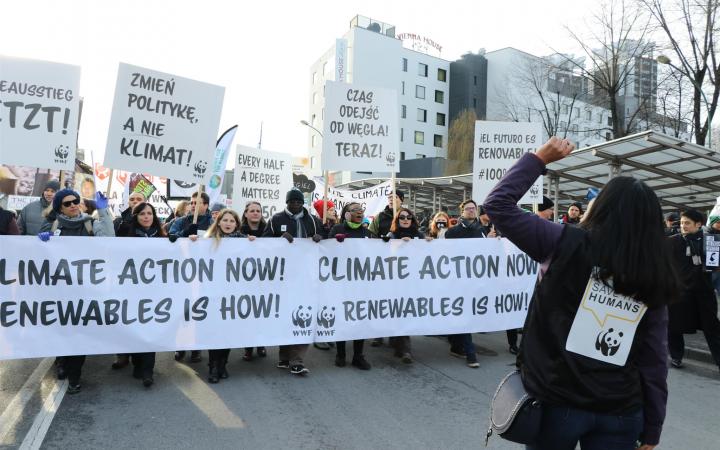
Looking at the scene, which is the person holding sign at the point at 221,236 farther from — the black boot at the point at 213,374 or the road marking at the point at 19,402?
the road marking at the point at 19,402

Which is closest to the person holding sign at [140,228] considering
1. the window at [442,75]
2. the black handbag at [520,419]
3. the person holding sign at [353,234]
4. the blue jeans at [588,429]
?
the person holding sign at [353,234]

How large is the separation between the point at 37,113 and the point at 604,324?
677 cm

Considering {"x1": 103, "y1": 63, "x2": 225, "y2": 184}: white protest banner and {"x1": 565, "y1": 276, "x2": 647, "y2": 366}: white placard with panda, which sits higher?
{"x1": 103, "y1": 63, "x2": 225, "y2": 184}: white protest banner

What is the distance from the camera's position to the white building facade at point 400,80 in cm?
5319

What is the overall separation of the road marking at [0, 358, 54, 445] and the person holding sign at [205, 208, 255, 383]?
160 centimetres

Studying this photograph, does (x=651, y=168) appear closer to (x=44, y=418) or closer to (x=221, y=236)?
(x=221, y=236)

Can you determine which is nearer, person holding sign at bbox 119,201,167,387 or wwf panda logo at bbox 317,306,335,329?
person holding sign at bbox 119,201,167,387

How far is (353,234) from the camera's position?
650cm

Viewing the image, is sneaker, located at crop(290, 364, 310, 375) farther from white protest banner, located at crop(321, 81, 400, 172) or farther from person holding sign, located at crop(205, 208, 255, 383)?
white protest banner, located at crop(321, 81, 400, 172)

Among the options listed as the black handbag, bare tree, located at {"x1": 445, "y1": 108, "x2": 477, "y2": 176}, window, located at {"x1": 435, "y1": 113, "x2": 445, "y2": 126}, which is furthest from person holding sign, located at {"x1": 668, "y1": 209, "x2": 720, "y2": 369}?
window, located at {"x1": 435, "y1": 113, "x2": 445, "y2": 126}

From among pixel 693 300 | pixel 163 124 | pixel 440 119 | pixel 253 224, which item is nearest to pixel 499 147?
pixel 693 300

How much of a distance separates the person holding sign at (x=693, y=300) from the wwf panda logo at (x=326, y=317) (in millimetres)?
4021

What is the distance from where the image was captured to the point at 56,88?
6539mm

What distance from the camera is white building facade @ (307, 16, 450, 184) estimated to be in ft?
174
